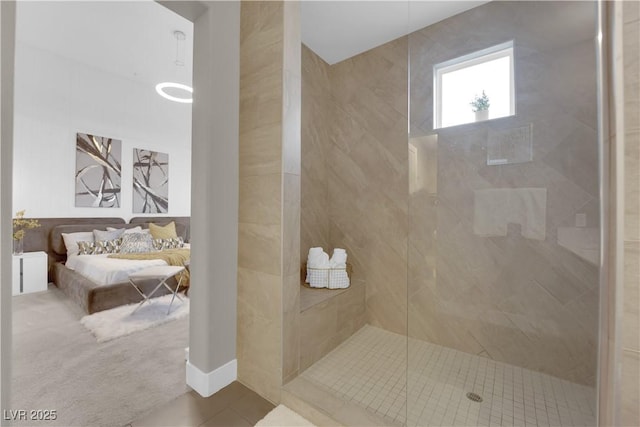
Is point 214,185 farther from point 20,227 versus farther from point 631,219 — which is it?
point 20,227

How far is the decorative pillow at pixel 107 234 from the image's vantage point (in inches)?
153

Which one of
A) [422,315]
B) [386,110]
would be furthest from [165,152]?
[422,315]

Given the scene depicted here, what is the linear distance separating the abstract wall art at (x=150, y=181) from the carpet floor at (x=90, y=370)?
2.36 meters

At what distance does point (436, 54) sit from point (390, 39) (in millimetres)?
596

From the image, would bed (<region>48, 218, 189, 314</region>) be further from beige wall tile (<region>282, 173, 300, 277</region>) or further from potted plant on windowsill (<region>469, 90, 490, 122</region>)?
potted plant on windowsill (<region>469, 90, 490, 122</region>)

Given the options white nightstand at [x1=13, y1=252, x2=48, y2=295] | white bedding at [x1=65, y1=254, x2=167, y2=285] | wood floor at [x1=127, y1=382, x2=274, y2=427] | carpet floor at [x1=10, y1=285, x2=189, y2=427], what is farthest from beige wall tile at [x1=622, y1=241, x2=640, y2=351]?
white nightstand at [x1=13, y1=252, x2=48, y2=295]

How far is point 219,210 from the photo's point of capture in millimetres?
1656

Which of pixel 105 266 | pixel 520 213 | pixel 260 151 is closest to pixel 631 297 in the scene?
pixel 520 213

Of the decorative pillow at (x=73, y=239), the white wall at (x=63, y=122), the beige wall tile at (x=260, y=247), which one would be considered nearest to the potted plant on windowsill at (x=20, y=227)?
the white wall at (x=63, y=122)

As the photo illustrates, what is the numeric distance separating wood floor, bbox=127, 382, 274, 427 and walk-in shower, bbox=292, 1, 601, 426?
35 cm

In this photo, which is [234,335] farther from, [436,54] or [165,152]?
[165,152]

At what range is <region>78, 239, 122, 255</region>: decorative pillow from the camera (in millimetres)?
3652

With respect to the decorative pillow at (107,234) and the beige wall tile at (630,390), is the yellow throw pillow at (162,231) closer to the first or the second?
the decorative pillow at (107,234)

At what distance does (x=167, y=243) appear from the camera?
4.34m
